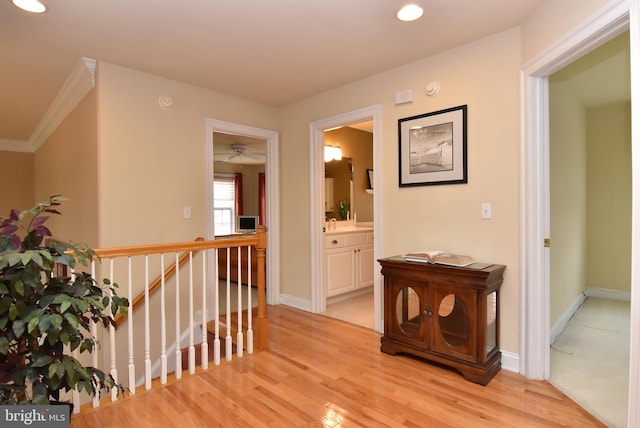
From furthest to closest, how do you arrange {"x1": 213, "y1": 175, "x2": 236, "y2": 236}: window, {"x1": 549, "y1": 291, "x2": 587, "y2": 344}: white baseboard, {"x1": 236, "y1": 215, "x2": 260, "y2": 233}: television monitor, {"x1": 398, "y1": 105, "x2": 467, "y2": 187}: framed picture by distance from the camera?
{"x1": 213, "y1": 175, "x2": 236, "y2": 236}: window
{"x1": 236, "y1": 215, "x2": 260, "y2": 233}: television monitor
{"x1": 549, "y1": 291, "x2": 587, "y2": 344}: white baseboard
{"x1": 398, "y1": 105, "x2": 467, "y2": 187}: framed picture

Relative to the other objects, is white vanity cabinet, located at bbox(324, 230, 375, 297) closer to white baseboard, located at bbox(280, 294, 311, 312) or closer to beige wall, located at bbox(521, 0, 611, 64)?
white baseboard, located at bbox(280, 294, 311, 312)

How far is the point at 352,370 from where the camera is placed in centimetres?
249

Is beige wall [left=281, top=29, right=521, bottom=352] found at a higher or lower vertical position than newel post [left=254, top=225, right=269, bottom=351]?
higher

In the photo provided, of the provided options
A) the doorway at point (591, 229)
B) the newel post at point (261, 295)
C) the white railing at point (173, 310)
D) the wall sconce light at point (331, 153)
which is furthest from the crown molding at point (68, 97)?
the doorway at point (591, 229)

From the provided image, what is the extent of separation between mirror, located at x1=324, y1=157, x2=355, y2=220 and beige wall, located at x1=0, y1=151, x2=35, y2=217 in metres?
5.54

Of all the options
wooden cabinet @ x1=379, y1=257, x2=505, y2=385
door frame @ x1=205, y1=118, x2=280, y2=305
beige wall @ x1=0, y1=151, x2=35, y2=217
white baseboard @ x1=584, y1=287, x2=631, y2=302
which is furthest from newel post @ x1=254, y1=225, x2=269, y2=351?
beige wall @ x1=0, y1=151, x2=35, y2=217

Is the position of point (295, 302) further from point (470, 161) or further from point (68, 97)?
point (68, 97)

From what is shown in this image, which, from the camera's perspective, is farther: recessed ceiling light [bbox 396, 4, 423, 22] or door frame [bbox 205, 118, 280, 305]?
door frame [bbox 205, 118, 280, 305]

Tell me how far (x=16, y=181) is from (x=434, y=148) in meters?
7.38

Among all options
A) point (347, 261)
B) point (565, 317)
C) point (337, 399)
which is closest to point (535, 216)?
point (337, 399)

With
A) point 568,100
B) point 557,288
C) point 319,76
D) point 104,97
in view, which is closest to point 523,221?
point 557,288

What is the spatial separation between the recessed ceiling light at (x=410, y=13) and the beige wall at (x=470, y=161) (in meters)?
0.65

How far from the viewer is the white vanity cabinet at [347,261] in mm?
4133

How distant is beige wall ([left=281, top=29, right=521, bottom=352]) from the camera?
2.48m
